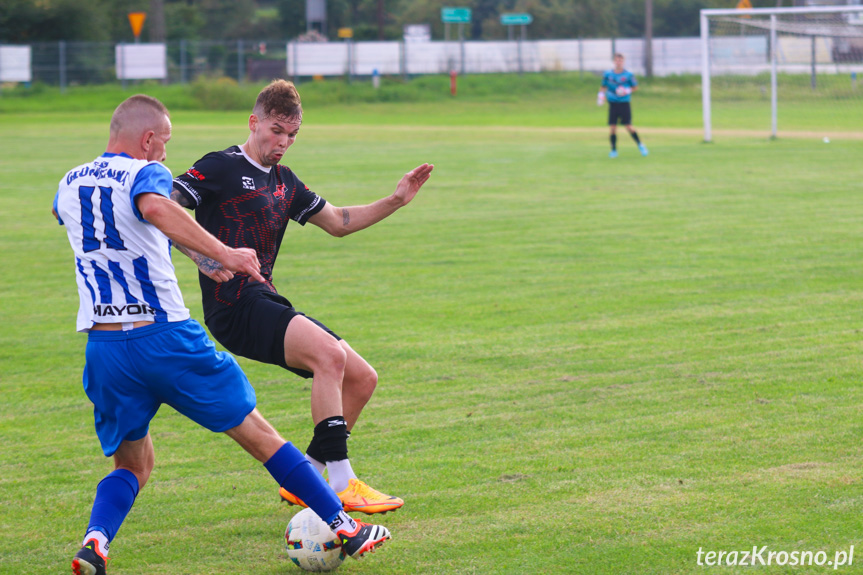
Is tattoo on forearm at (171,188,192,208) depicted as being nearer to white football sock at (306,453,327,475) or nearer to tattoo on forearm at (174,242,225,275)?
tattoo on forearm at (174,242,225,275)

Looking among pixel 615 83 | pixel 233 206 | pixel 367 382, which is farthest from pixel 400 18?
pixel 367 382

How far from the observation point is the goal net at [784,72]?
2770 centimetres

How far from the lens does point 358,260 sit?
1159 cm

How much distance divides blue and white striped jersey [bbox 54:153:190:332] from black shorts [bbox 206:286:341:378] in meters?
0.71

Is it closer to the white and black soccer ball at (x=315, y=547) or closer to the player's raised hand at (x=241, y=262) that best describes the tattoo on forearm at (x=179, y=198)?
the player's raised hand at (x=241, y=262)

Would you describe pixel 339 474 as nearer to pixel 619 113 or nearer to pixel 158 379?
pixel 158 379

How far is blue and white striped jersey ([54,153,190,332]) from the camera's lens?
368 centimetres

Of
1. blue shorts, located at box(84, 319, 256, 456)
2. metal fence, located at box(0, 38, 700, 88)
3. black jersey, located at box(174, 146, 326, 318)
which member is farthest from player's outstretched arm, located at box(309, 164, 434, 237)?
metal fence, located at box(0, 38, 700, 88)

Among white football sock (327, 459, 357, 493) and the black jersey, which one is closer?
white football sock (327, 459, 357, 493)

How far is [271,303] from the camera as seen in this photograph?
180 inches

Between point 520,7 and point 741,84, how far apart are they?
172 feet

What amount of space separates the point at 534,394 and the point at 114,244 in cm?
348

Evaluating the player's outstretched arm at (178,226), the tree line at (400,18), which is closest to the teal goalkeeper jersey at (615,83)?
the player's outstretched arm at (178,226)

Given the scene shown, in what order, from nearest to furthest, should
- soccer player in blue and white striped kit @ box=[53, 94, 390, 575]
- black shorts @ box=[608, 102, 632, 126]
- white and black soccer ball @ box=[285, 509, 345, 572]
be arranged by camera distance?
soccer player in blue and white striped kit @ box=[53, 94, 390, 575] < white and black soccer ball @ box=[285, 509, 345, 572] < black shorts @ box=[608, 102, 632, 126]
